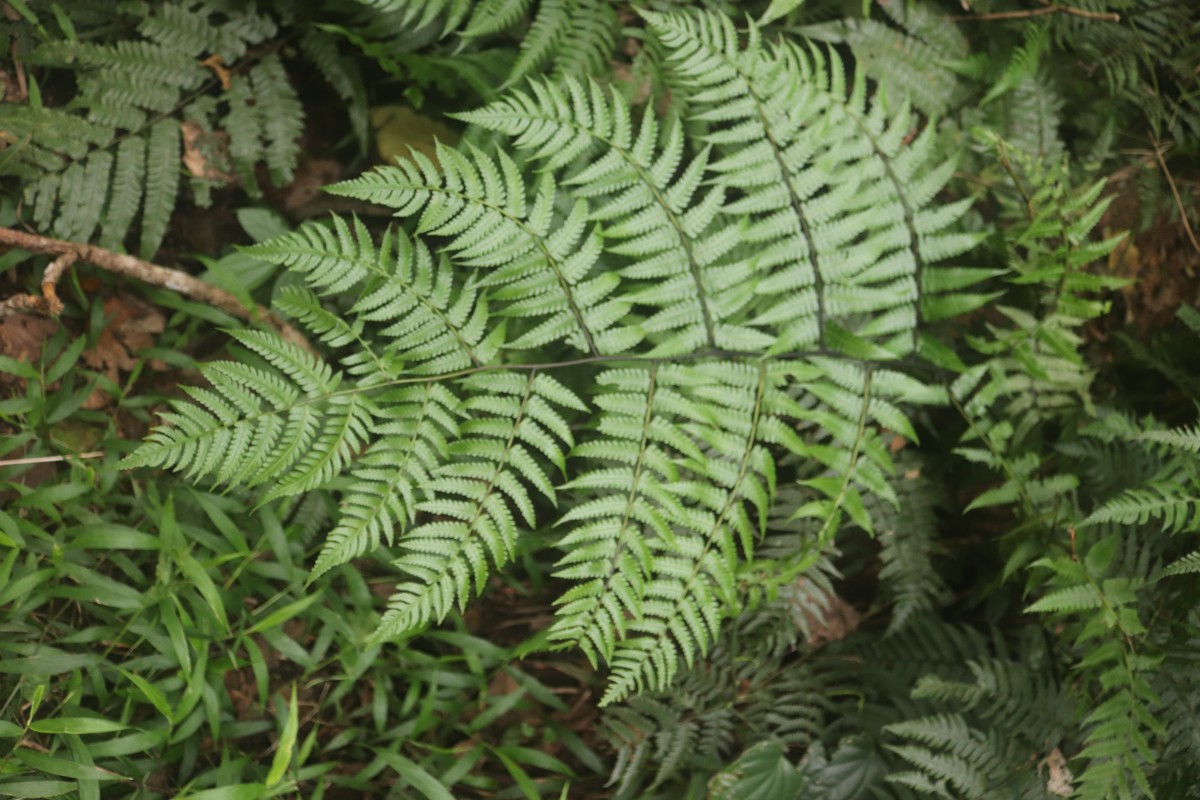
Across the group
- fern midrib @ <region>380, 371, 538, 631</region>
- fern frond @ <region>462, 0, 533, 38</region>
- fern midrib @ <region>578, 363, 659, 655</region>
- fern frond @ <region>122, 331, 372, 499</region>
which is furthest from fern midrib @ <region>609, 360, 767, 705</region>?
fern frond @ <region>462, 0, 533, 38</region>

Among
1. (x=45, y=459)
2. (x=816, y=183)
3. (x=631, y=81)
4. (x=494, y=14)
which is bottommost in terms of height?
(x=45, y=459)

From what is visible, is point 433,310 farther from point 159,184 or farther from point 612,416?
point 159,184

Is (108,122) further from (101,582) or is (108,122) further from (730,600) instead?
(730,600)

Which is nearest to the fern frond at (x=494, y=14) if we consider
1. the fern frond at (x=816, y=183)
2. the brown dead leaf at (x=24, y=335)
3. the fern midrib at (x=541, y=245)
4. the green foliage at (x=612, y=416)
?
the green foliage at (x=612, y=416)

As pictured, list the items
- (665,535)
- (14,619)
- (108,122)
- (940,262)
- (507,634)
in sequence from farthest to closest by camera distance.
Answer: (507,634), (940,262), (108,122), (14,619), (665,535)

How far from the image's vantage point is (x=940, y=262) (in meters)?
2.57

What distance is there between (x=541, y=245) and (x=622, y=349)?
1.08 feet

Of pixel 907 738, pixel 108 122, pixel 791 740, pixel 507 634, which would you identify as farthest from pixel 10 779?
pixel 907 738

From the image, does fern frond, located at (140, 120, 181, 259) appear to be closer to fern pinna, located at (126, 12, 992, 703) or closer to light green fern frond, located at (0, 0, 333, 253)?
light green fern frond, located at (0, 0, 333, 253)

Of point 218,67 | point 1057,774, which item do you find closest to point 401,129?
point 218,67

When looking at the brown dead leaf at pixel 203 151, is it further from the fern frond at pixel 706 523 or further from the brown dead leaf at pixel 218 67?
the fern frond at pixel 706 523

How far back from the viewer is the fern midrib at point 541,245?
195 centimetres

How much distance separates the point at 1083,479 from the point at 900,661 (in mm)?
798

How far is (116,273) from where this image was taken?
8.32ft
